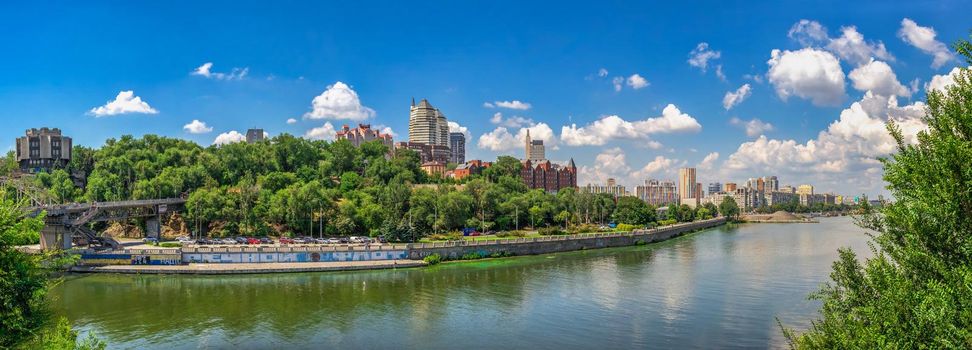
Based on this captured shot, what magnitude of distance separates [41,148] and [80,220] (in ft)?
188

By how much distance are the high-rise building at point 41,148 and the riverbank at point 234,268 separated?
2472 inches

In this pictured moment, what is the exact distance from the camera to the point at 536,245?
240 feet

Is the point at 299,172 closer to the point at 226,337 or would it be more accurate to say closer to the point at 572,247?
the point at 572,247

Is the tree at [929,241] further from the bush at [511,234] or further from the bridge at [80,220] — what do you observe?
the bush at [511,234]

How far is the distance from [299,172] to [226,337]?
6879 cm

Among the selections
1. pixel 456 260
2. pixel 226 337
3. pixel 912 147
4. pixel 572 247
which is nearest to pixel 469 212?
pixel 572 247

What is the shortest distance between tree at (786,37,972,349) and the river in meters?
18.5

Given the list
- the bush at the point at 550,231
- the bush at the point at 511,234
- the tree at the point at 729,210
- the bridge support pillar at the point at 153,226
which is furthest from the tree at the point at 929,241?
the tree at the point at 729,210

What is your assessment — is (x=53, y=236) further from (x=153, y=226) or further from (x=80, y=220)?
(x=153, y=226)

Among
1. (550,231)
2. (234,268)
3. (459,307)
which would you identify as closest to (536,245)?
(550,231)

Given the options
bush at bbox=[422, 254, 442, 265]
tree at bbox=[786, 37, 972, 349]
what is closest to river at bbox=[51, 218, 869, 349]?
bush at bbox=[422, 254, 442, 265]

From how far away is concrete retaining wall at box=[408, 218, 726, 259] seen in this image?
63400 mm

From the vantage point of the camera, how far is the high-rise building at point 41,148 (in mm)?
102438

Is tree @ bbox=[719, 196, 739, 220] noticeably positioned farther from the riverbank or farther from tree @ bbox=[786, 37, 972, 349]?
tree @ bbox=[786, 37, 972, 349]
